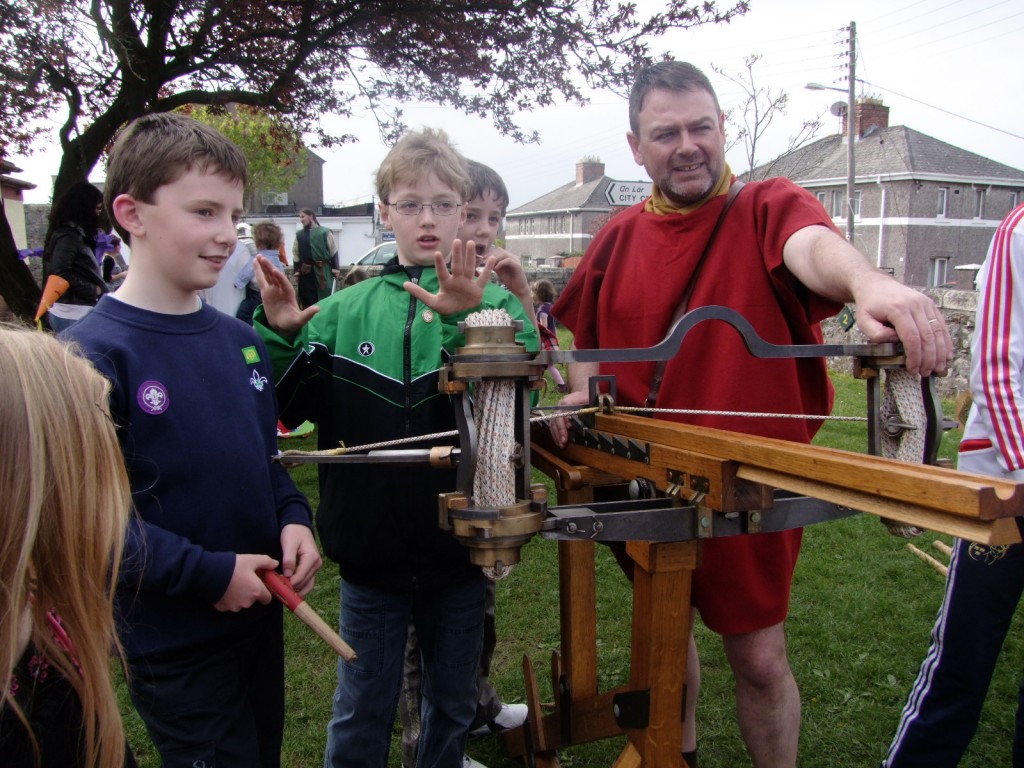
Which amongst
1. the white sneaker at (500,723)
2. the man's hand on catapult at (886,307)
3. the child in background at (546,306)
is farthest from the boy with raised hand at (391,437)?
the child in background at (546,306)

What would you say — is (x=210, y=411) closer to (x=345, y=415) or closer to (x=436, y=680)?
(x=345, y=415)

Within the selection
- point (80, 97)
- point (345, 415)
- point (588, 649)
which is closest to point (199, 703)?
point (345, 415)

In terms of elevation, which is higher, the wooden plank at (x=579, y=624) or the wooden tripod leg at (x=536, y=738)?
the wooden plank at (x=579, y=624)

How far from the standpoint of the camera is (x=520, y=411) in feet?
5.16

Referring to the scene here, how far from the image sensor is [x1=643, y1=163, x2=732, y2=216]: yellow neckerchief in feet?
7.80

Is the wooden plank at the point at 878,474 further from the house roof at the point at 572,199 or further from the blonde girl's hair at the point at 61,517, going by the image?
the house roof at the point at 572,199

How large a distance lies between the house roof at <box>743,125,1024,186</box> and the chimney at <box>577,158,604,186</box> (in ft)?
72.2

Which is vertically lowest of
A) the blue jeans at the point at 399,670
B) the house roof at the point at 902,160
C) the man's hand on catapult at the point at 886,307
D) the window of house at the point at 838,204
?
the blue jeans at the point at 399,670

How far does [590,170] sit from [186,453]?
58387mm

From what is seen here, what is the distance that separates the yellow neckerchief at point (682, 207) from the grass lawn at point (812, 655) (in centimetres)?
206

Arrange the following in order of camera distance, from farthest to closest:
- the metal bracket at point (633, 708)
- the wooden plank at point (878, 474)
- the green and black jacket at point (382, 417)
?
the green and black jacket at point (382, 417) < the metal bracket at point (633, 708) < the wooden plank at point (878, 474)

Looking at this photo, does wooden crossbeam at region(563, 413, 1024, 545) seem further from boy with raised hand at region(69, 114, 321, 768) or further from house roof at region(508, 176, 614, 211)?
house roof at region(508, 176, 614, 211)

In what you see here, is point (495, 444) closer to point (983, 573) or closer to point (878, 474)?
point (878, 474)

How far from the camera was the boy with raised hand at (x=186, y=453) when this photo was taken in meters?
1.64
